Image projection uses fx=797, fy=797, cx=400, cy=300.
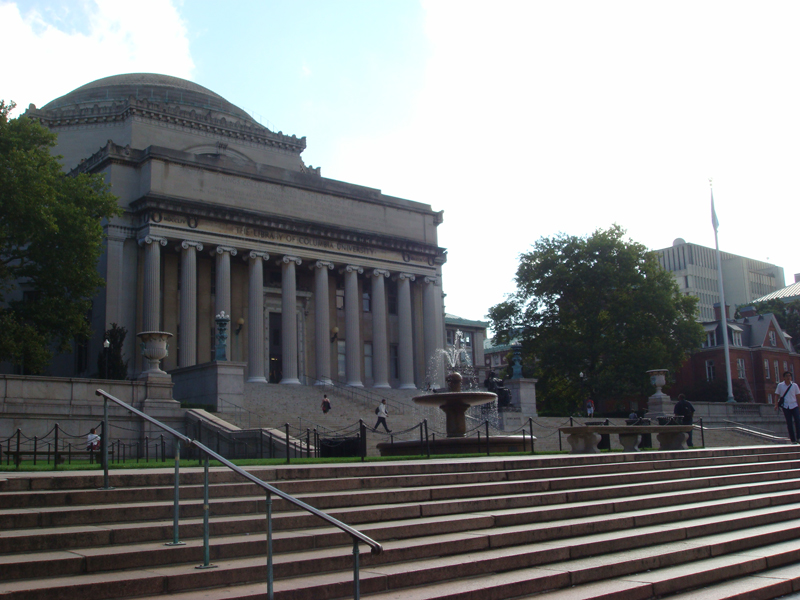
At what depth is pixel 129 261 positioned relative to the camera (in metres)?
43.3

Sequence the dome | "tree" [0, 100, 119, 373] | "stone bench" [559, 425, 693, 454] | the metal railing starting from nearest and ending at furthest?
the metal railing → "stone bench" [559, 425, 693, 454] → "tree" [0, 100, 119, 373] → the dome

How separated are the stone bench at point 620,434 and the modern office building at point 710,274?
104352 mm

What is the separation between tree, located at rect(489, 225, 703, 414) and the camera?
4884cm

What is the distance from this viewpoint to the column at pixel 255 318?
4459 centimetres

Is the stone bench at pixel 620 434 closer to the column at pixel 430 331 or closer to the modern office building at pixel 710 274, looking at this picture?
the column at pixel 430 331

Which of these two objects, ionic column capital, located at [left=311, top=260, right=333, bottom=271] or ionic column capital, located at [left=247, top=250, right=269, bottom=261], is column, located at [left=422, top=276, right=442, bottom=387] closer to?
ionic column capital, located at [left=311, top=260, right=333, bottom=271]

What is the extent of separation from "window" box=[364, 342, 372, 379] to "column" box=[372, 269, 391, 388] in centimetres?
155

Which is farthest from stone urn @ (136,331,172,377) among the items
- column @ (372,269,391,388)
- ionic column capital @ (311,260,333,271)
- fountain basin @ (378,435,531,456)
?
column @ (372,269,391,388)

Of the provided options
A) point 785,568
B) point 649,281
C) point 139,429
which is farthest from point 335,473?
point 649,281

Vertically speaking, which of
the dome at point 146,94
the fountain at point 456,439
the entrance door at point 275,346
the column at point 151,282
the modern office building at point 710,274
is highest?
the dome at point 146,94

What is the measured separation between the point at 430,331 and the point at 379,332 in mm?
4441

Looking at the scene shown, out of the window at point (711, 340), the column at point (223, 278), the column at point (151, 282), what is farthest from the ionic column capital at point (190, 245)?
the window at point (711, 340)

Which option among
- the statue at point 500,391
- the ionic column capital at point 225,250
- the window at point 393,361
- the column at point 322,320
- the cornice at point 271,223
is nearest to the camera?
the statue at point 500,391

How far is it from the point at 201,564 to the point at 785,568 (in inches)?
307
